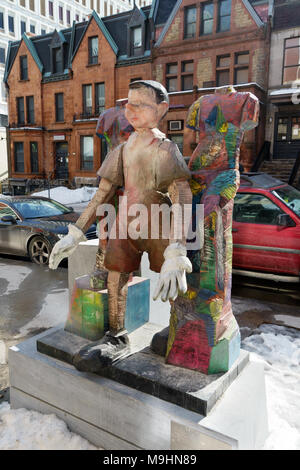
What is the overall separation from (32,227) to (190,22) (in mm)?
16775

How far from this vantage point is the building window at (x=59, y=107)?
80.9 ft

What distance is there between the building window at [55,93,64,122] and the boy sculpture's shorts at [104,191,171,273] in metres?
24.5

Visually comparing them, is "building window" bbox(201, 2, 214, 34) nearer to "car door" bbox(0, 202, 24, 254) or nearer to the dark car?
the dark car

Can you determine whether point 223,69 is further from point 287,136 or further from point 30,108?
point 30,108

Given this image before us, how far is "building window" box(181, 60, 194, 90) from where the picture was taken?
1944cm

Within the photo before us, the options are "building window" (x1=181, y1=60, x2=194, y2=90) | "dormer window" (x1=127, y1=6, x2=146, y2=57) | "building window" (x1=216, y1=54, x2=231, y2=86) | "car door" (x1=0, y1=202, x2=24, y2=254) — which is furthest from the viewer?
"dormer window" (x1=127, y1=6, x2=146, y2=57)

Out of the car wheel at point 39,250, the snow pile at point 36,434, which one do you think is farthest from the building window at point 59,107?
the snow pile at point 36,434

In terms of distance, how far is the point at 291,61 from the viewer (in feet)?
56.5

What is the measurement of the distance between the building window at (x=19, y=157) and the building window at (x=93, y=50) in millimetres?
7945

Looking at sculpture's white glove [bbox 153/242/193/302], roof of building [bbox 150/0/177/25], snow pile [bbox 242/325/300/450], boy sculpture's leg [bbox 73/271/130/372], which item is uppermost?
roof of building [bbox 150/0/177/25]

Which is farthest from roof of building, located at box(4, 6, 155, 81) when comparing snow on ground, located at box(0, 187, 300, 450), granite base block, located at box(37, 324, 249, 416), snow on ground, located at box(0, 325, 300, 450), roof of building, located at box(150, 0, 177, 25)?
granite base block, located at box(37, 324, 249, 416)
